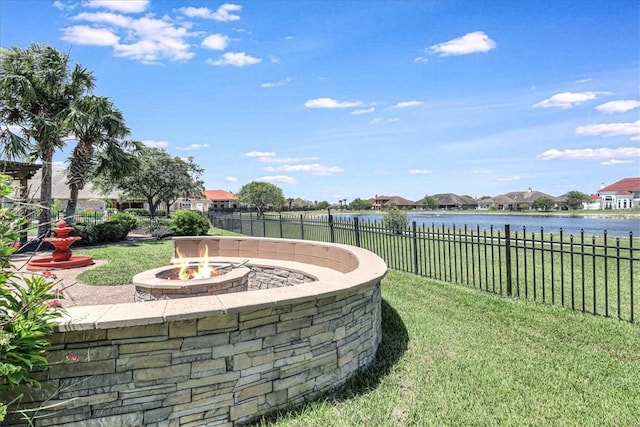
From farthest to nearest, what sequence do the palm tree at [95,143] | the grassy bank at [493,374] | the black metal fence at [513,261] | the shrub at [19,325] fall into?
1. the palm tree at [95,143]
2. the black metal fence at [513,261]
3. the grassy bank at [493,374]
4. the shrub at [19,325]

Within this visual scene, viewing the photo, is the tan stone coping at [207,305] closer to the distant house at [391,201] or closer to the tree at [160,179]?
the tree at [160,179]

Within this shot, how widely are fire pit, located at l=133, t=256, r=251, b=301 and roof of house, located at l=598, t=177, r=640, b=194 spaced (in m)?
88.0

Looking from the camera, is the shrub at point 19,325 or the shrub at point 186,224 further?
the shrub at point 186,224

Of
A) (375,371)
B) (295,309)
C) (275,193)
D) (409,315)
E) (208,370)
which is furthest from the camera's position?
(275,193)

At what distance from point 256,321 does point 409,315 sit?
345 cm

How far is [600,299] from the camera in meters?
6.69

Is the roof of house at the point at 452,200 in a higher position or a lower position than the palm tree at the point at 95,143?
lower

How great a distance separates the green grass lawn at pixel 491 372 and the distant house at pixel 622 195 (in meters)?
79.5

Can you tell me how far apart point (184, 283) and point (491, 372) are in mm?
3958

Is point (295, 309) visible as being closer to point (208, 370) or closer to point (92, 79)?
point (208, 370)

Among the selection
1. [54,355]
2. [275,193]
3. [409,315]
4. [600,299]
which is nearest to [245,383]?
[54,355]

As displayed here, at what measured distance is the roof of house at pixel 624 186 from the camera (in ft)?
231

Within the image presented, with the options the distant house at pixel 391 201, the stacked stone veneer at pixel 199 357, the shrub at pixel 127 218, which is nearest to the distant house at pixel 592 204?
the distant house at pixel 391 201

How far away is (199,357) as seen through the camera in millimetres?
2713
